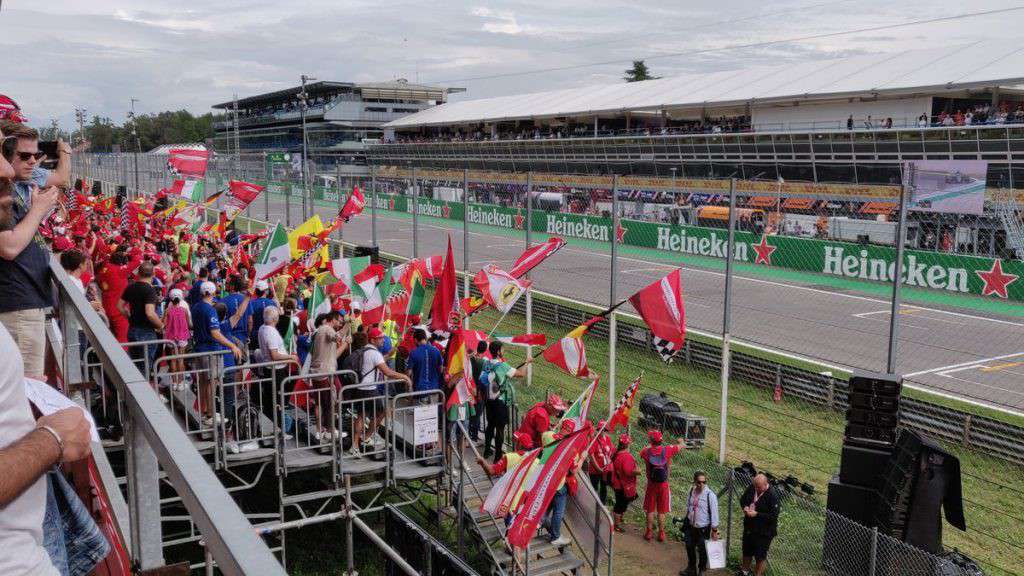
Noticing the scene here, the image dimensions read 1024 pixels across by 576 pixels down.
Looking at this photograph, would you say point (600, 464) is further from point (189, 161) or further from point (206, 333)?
point (189, 161)

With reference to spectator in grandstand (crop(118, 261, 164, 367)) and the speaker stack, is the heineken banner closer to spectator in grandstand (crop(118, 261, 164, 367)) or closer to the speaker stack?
the speaker stack

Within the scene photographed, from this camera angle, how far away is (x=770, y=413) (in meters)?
15.4

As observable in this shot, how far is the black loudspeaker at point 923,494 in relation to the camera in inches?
337

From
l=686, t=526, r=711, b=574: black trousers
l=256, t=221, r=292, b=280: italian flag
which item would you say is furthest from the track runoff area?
l=686, t=526, r=711, b=574: black trousers

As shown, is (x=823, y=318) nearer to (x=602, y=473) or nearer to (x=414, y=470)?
(x=602, y=473)

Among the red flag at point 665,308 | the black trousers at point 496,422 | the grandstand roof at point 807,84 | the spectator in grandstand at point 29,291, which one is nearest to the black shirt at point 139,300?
the black trousers at point 496,422

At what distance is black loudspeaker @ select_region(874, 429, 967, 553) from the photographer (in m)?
8.56

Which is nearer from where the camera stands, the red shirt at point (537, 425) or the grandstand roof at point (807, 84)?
the red shirt at point (537, 425)

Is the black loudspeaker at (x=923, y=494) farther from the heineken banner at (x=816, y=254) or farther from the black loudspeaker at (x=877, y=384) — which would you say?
the heineken banner at (x=816, y=254)

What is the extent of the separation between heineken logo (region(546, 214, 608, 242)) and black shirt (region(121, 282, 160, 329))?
841 centimetres

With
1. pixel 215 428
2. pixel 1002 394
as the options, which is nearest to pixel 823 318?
pixel 1002 394

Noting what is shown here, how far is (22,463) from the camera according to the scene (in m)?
1.64

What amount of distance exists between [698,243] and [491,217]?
642cm

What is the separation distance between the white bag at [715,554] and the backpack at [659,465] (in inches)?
47.5
